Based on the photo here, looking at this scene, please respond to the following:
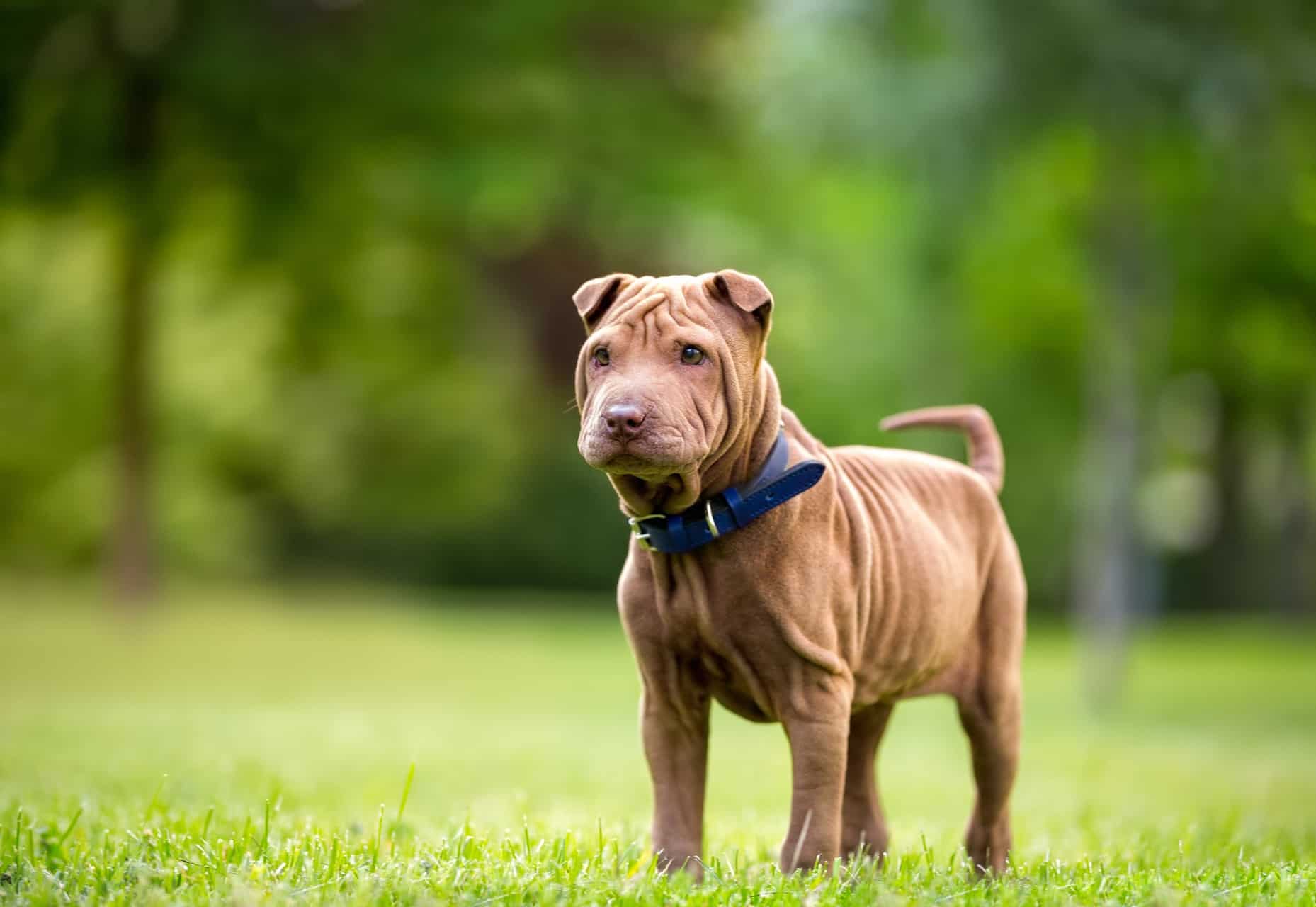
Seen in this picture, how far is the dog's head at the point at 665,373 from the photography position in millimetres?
3877

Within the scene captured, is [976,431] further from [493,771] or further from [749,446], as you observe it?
[493,771]

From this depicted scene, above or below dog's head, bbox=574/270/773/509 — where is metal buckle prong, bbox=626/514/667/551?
below

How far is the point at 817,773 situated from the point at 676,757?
1.61 feet

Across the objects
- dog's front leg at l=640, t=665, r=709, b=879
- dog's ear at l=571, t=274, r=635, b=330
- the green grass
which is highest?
dog's ear at l=571, t=274, r=635, b=330

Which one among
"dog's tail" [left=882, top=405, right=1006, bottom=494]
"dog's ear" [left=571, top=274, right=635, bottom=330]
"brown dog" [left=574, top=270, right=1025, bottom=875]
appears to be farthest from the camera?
"dog's tail" [left=882, top=405, right=1006, bottom=494]

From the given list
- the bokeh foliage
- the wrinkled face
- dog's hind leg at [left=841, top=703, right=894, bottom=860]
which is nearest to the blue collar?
the wrinkled face

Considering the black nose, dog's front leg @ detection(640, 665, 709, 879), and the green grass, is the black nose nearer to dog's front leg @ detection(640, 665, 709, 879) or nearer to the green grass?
dog's front leg @ detection(640, 665, 709, 879)

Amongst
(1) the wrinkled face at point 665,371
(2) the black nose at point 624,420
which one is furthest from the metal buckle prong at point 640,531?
(2) the black nose at point 624,420

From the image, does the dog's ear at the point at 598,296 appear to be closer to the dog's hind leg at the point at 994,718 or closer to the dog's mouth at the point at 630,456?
the dog's mouth at the point at 630,456

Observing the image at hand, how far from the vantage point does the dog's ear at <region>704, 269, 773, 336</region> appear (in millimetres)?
4223

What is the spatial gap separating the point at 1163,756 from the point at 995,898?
8.60 m

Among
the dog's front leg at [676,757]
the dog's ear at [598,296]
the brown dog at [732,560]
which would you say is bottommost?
the dog's front leg at [676,757]

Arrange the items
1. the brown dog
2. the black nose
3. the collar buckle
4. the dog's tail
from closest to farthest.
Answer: the black nose → the brown dog → the collar buckle → the dog's tail

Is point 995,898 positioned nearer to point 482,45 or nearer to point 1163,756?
point 1163,756
